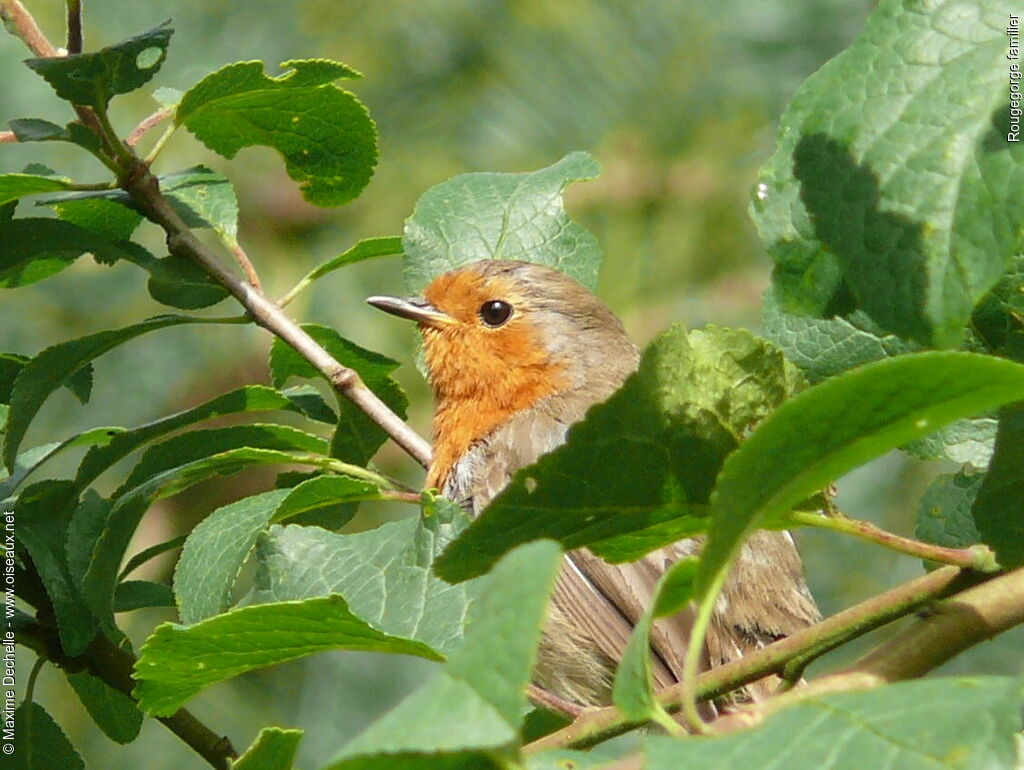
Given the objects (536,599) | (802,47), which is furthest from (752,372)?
(802,47)

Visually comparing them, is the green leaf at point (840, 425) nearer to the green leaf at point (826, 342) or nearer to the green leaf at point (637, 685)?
the green leaf at point (637, 685)

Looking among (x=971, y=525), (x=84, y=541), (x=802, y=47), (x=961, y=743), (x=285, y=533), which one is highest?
(x=802, y=47)

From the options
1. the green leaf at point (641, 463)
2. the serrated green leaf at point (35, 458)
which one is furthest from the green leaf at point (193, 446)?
the green leaf at point (641, 463)

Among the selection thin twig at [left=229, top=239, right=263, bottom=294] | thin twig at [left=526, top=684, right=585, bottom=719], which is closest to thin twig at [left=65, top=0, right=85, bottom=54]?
thin twig at [left=229, top=239, right=263, bottom=294]

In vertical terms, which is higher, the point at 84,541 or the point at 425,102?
the point at 425,102

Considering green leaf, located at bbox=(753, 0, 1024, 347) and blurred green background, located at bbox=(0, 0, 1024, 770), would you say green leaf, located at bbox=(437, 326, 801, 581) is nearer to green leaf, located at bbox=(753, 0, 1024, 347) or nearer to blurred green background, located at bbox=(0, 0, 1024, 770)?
green leaf, located at bbox=(753, 0, 1024, 347)

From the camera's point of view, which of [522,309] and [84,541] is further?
[522,309]

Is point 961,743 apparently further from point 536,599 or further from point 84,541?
point 84,541
